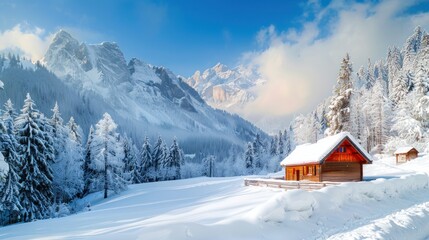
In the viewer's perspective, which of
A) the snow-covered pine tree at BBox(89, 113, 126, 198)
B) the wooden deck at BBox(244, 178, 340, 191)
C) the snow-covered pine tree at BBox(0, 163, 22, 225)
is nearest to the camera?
the wooden deck at BBox(244, 178, 340, 191)

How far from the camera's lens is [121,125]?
199 metres

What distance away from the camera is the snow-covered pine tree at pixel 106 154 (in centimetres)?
3959

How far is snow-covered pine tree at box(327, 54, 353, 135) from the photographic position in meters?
42.4

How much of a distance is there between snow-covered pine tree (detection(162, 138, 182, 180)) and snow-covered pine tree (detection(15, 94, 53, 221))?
130ft

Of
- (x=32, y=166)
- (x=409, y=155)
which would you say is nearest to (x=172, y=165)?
(x=32, y=166)

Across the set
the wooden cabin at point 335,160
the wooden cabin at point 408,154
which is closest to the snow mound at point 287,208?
the wooden cabin at point 335,160

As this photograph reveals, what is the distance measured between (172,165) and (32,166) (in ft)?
142

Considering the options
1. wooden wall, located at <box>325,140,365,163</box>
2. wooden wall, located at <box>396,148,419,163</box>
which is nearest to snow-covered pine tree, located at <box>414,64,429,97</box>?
wooden wall, located at <box>396,148,419,163</box>

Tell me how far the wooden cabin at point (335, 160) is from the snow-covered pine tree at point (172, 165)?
43.9 meters

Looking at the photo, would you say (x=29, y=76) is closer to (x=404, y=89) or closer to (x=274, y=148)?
(x=274, y=148)

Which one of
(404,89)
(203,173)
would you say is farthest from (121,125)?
(404,89)

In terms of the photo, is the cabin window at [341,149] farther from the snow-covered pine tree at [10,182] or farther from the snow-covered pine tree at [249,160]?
the snow-covered pine tree at [249,160]

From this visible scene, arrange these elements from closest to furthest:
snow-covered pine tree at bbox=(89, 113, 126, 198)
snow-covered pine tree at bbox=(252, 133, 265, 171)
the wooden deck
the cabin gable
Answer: the wooden deck < the cabin gable < snow-covered pine tree at bbox=(89, 113, 126, 198) < snow-covered pine tree at bbox=(252, 133, 265, 171)

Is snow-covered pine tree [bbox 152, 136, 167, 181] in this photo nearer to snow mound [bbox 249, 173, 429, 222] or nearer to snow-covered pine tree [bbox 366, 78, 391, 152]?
snow-covered pine tree [bbox 366, 78, 391, 152]
